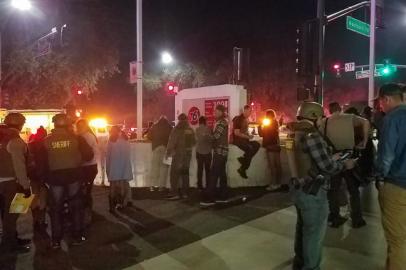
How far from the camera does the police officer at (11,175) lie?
6.59 meters

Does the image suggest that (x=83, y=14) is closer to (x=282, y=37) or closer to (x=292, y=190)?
(x=282, y=37)

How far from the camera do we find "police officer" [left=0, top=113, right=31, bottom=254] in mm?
6594

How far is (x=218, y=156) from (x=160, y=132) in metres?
2.05

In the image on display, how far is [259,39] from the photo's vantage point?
117 ft

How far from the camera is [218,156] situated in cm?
934

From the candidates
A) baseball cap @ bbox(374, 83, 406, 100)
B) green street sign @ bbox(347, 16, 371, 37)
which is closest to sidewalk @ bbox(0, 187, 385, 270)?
baseball cap @ bbox(374, 83, 406, 100)

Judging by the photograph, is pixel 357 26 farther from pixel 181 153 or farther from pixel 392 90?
pixel 392 90

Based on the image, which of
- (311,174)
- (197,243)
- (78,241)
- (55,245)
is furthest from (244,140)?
(311,174)

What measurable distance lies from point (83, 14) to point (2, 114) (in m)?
8.01

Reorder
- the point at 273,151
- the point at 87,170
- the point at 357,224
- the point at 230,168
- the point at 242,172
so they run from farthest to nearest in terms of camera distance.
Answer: the point at 230,168 < the point at 273,151 < the point at 242,172 < the point at 87,170 < the point at 357,224

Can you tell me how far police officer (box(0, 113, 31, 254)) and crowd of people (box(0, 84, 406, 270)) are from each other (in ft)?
0.04

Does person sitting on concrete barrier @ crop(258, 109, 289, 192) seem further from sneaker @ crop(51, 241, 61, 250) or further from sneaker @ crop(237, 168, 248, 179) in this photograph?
sneaker @ crop(51, 241, 61, 250)

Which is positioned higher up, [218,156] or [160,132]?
[160,132]

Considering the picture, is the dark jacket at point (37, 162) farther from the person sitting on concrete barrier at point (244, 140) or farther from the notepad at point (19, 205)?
the person sitting on concrete barrier at point (244, 140)
